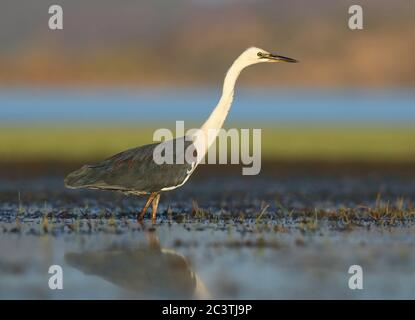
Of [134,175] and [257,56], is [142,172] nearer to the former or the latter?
[134,175]

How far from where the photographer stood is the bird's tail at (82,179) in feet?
43.5

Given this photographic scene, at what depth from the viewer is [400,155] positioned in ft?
86.8

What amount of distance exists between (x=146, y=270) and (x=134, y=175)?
3.07 meters

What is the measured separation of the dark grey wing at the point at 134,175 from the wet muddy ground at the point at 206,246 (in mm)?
522

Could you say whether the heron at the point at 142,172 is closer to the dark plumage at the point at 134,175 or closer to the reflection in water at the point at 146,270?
the dark plumage at the point at 134,175

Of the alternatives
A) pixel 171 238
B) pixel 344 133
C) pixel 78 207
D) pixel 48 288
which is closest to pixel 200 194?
pixel 78 207

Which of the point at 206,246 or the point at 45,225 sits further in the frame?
the point at 45,225

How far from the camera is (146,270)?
10.6 m

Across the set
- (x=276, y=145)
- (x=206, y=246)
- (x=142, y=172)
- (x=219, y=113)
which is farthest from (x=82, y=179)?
(x=276, y=145)
